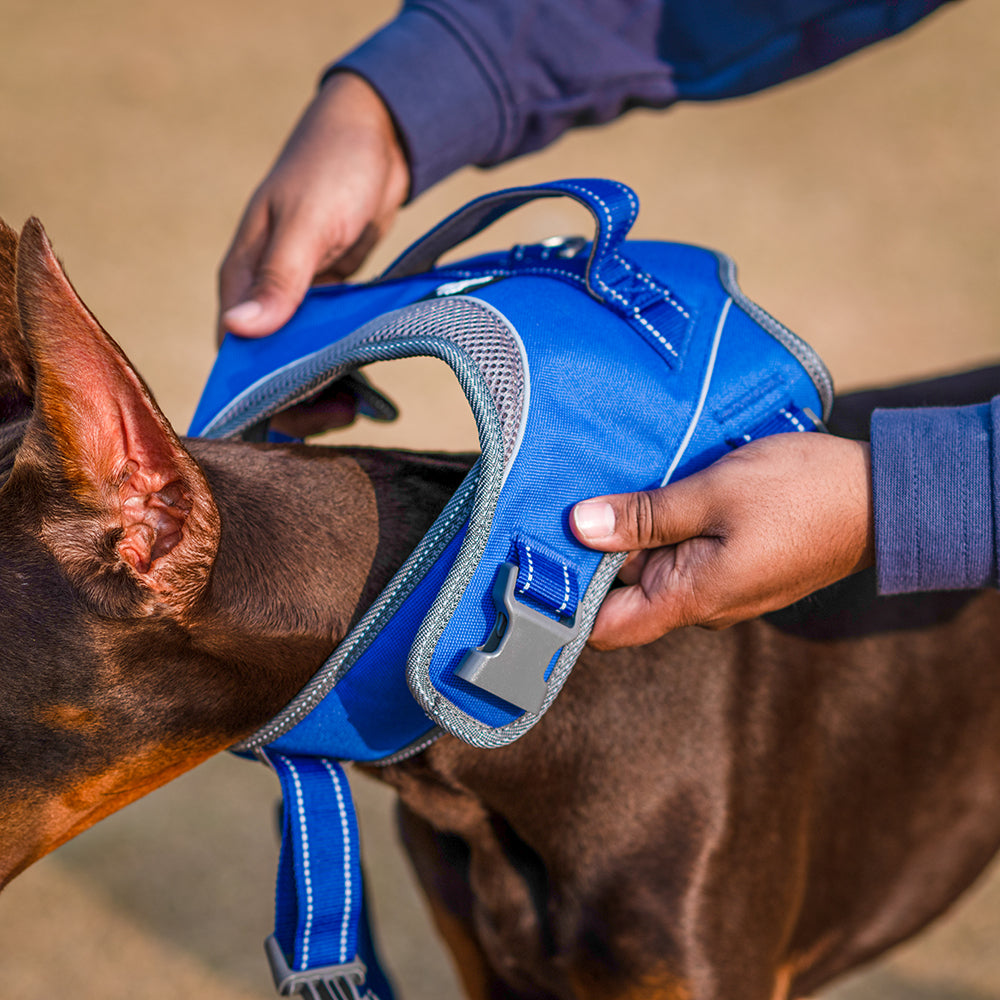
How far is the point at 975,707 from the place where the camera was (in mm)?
1877

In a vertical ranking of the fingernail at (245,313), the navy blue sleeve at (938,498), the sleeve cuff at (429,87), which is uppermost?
the sleeve cuff at (429,87)

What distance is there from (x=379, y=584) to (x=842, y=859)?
3.44ft

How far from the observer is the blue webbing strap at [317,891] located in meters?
1.34

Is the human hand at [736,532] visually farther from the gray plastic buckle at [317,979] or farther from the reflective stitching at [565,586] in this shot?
the gray plastic buckle at [317,979]

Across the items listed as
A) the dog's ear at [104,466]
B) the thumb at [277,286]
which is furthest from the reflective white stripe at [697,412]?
the thumb at [277,286]

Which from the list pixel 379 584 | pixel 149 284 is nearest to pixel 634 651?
pixel 379 584

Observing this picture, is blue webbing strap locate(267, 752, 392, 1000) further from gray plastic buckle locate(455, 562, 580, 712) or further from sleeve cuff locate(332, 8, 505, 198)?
sleeve cuff locate(332, 8, 505, 198)

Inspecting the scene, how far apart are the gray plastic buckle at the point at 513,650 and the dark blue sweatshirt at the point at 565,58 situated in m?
1.10

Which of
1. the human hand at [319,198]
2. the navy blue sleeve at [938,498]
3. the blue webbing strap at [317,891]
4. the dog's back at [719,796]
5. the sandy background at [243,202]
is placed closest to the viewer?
the navy blue sleeve at [938,498]

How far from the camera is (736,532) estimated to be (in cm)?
122

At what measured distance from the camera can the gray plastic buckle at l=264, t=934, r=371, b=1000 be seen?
1.31 meters

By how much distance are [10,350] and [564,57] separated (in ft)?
4.00

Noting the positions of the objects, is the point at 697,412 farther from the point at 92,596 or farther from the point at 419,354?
the point at 92,596

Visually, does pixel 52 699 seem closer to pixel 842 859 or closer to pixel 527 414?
pixel 527 414
